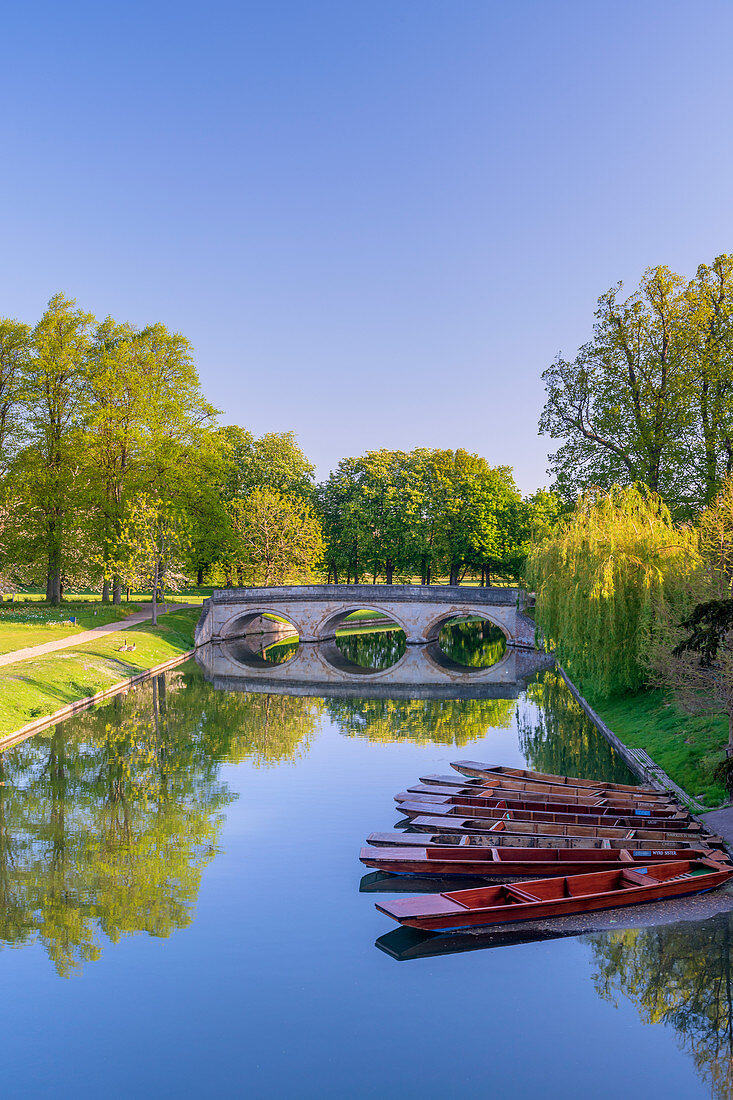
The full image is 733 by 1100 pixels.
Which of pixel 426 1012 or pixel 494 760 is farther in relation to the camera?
pixel 494 760

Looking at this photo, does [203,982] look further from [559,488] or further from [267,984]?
[559,488]

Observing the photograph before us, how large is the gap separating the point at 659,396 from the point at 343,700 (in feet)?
66.9

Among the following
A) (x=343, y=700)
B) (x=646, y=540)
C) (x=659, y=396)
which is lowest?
(x=343, y=700)

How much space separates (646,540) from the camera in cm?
2844

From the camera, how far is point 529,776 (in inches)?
812

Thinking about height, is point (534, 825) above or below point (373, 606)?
below

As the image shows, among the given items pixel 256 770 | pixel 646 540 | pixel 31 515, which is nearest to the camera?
pixel 256 770

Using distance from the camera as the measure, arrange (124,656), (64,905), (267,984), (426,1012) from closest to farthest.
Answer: (426,1012) → (267,984) → (64,905) → (124,656)

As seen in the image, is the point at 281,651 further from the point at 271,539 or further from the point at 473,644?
the point at 473,644

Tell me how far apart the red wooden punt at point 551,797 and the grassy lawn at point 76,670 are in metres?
14.5

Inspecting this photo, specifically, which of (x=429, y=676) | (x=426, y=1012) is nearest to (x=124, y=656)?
(x=429, y=676)

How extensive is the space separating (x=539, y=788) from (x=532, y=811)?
8.11ft

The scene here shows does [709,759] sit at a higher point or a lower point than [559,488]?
lower

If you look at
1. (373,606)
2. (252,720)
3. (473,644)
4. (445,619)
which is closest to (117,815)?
(252,720)
